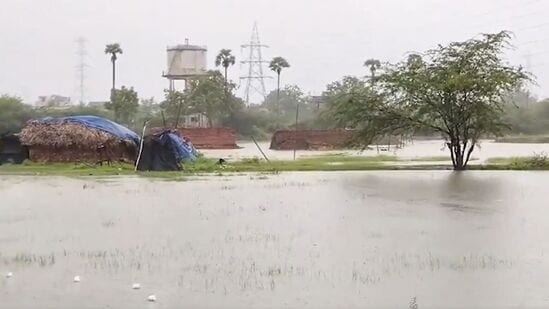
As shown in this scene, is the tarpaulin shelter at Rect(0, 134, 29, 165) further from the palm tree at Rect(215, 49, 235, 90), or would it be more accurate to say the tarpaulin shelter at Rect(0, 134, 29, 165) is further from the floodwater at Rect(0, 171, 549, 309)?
the palm tree at Rect(215, 49, 235, 90)

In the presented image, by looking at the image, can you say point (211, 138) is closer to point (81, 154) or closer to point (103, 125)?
point (103, 125)

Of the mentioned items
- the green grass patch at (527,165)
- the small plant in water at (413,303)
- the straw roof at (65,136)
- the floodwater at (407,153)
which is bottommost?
the small plant in water at (413,303)

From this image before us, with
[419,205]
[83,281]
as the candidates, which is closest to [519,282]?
[83,281]

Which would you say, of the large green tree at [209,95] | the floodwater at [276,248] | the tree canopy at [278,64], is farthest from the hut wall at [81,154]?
the tree canopy at [278,64]

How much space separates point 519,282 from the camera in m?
8.74

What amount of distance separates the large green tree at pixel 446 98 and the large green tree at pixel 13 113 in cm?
3940

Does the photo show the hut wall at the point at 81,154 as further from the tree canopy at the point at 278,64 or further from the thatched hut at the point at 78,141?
the tree canopy at the point at 278,64

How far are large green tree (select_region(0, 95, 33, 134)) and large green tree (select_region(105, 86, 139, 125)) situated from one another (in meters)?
8.72

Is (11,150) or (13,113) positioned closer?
(11,150)

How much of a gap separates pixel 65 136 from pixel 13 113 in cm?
3358

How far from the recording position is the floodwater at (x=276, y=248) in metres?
8.17

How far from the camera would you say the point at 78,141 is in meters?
34.7

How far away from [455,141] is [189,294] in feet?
78.6

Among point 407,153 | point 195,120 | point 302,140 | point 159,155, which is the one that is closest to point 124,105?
point 195,120
